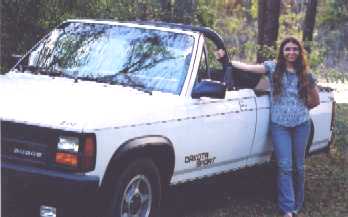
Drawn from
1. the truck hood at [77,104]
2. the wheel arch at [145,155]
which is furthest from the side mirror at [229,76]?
the wheel arch at [145,155]

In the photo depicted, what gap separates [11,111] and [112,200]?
1.06 metres

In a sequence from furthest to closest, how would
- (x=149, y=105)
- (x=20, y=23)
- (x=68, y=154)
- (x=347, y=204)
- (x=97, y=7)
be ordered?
1. (x=97, y=7)
2. (x=20, y=23)
3. (x=347, y=204)
4. (x=149, y=105)
5. (x=68, y=154)

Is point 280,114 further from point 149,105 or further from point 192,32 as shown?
point 149,105

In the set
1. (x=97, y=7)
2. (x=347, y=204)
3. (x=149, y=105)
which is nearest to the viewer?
(x=149, y=105)

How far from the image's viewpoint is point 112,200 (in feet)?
18.5

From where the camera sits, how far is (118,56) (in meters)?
6.93

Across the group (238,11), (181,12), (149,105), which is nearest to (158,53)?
(149,105)

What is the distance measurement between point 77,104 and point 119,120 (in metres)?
0.37

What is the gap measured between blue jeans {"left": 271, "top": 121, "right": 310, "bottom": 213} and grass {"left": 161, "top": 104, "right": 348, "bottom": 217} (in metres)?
0.23

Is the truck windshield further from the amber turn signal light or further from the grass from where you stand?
the amber turn signal light

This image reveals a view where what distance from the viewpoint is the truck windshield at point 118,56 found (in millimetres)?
6703

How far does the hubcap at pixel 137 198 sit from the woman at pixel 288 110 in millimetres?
2074

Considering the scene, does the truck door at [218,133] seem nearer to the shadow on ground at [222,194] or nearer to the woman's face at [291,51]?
the shadow on ground at [222,194]

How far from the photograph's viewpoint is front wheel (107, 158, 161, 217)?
5.71 metres
